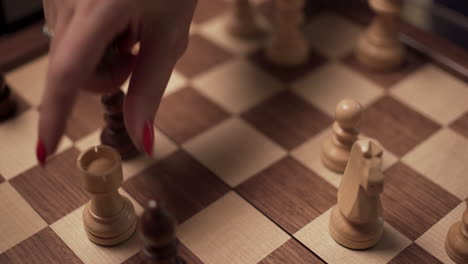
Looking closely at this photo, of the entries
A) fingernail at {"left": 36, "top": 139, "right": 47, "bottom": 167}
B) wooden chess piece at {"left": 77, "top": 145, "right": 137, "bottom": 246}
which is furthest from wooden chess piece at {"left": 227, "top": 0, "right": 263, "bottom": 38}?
fingernail at {"left": 36, "top": 139, "right": 47, "bottom": 167}

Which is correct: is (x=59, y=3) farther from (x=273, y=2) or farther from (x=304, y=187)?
(x=273, y=2)

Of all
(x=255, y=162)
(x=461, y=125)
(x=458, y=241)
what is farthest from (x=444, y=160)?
(x=255, y=162)

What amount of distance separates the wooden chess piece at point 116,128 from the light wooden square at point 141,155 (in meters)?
0.02

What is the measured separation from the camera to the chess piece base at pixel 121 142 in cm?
112

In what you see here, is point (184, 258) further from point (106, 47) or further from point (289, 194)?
point (106, 47)

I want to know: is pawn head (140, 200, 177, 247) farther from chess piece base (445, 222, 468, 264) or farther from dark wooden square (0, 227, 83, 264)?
chess piece base (445, 222, 468, 264)

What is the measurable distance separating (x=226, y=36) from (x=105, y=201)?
0.60 metres

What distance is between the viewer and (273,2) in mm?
1539

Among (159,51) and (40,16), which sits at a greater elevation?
(159,51)

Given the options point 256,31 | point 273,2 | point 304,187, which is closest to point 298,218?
point 304,187

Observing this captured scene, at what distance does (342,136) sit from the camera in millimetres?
1069

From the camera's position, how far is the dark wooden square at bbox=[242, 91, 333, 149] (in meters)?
1.18

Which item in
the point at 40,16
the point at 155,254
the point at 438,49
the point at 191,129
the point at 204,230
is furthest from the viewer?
the point at 40,16

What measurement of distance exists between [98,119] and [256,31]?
1.39 feet
